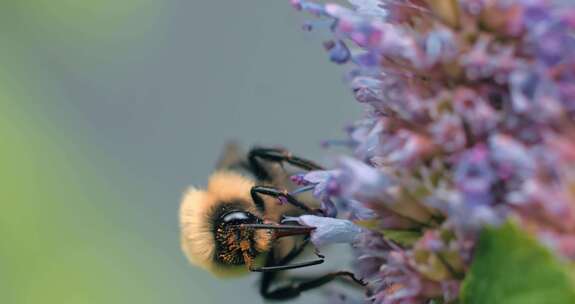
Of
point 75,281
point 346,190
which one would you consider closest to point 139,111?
point 75,281

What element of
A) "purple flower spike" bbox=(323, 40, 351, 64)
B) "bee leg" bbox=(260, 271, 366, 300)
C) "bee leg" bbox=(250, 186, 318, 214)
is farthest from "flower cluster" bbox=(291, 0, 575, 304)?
"bee leg" bbox=(260, 271, 366, 300)

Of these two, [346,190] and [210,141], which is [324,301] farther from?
[210,141]

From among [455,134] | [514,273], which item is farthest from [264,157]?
[514,273]

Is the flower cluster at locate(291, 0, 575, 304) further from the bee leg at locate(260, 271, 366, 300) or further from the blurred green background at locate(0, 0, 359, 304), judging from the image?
the blurred green background at locate(0, 0, 359, 304)

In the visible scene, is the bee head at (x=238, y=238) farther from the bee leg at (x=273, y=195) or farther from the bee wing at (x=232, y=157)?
the bee wing at (x=232, y=157)

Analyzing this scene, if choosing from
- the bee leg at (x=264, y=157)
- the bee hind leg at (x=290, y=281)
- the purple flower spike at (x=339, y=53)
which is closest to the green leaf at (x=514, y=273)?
the purple flower spike at (x=339, y=53)

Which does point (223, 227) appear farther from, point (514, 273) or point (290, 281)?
point (514, 273)
